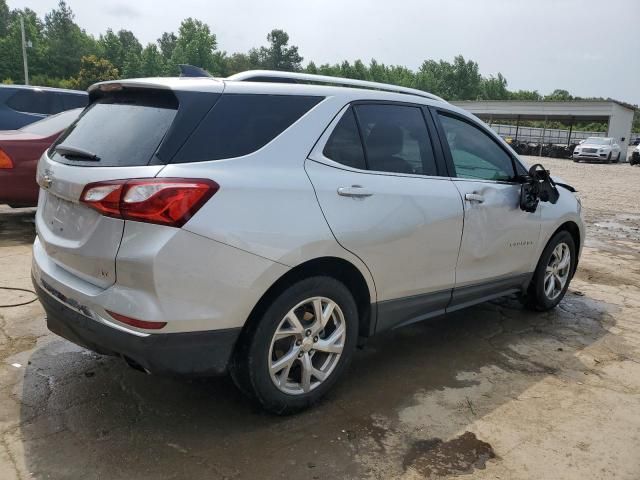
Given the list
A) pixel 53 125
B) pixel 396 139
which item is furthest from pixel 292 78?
pixel 53 125

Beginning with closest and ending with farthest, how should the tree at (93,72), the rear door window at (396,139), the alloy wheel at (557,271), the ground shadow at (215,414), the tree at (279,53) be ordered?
1. the ground shadow at (215,414)
2. the rear door window at (396,139)
3. the alloy wheel at (557,271)
4. the tree at (93,72)
5. the tree at (279,53)

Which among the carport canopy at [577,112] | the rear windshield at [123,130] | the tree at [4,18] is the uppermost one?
the tree at [4,18]

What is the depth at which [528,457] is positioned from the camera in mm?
2764

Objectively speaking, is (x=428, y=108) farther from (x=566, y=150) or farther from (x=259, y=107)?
(x=566, y=150)

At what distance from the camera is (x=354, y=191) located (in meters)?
3.00

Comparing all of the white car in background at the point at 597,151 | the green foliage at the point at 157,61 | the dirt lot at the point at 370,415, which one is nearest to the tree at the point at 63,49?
the green foliage at the point at 157,61

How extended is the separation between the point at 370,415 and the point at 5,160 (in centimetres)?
528

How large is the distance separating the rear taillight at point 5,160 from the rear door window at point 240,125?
182 inches

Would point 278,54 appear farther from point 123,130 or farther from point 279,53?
point 123,130

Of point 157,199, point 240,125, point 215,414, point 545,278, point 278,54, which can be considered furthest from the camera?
point 278,54

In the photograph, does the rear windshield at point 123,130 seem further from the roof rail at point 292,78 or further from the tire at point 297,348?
the tire at point 297,348

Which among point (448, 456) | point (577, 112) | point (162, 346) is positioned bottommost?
point (448, 456)

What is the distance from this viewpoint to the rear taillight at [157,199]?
239cm

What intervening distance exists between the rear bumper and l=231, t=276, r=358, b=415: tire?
136 mm
